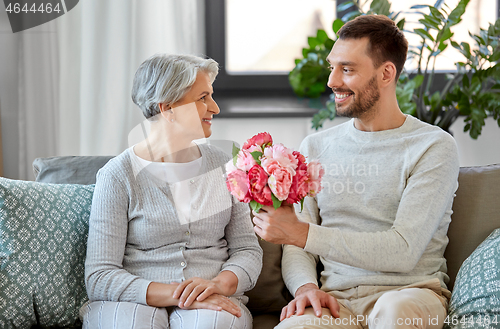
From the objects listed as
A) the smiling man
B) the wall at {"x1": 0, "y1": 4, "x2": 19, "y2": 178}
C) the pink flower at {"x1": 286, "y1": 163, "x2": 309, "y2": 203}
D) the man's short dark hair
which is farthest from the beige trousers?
the wall at {"x1": 0, "y1": 4, "x2": 19, "y2": 178}

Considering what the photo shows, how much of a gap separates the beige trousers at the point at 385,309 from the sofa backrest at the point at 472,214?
0.21 meters

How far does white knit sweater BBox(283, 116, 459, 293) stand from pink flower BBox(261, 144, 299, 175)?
27 centimetres

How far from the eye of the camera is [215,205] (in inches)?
61.4

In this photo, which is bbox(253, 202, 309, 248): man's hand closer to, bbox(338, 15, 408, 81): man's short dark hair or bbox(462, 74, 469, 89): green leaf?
bbox(338, 15, 408, 81): man's short dark hair

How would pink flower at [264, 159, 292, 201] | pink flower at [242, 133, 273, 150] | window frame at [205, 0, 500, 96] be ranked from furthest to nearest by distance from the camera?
1. window frame at [205, 0, 500, 96]
2. pink flower at [242, 133, 273, 150]
3. pink flower at [264, 159, 292, 201]

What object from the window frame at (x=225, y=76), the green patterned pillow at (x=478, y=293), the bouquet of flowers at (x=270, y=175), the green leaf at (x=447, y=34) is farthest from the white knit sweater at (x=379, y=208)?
the window frame at (x=225, y=76)

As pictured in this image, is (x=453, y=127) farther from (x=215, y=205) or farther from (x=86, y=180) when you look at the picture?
(x=86, y=180)

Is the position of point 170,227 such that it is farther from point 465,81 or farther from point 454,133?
point 454,133

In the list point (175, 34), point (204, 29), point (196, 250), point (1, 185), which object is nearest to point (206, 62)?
point (196, 250)

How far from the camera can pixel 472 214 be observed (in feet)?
5.30

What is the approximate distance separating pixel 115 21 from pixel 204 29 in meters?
0.49

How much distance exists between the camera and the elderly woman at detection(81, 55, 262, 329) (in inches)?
54.2

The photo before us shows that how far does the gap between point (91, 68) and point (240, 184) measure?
160 centimetres

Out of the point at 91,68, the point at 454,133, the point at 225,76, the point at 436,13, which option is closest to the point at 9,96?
the point at 91,68
